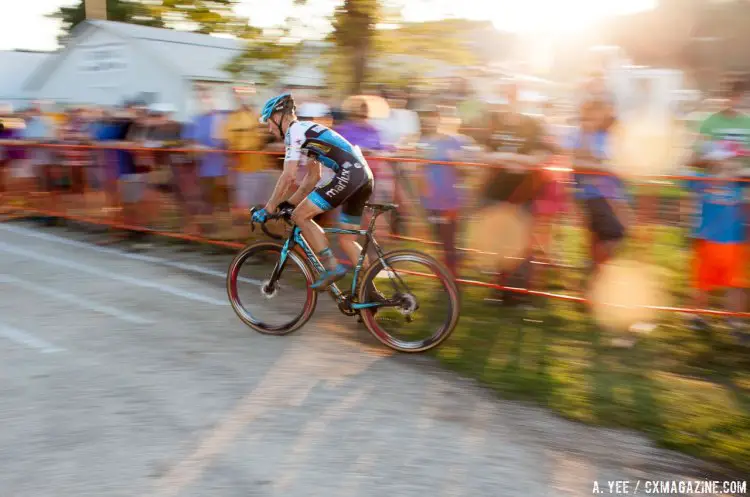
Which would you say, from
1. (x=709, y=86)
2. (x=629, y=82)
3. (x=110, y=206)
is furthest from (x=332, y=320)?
(x=709, y=86)

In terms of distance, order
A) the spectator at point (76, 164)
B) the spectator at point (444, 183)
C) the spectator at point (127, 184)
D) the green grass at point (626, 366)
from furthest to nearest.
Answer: the spectator at point (76, 164), the spectator at point (127, 184), the spectator at point (444, 183), the green grass at point (626, 366)

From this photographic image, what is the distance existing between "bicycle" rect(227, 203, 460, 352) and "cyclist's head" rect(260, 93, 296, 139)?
654 millimetres

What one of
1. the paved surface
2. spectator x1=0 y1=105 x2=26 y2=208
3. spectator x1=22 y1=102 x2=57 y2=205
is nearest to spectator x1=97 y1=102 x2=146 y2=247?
spectator x1=22 y1=102 x2=57 y2=205

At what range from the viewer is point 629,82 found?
1722cm

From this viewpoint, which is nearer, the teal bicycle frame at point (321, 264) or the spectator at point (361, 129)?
the teal bicycle frame at point (321, 264)

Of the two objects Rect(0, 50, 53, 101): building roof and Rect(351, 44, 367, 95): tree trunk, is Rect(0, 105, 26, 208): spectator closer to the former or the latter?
Rect(351, 44, 367, 95): tree trunk

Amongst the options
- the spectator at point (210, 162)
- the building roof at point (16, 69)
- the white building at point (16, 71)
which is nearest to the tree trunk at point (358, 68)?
the spectator at point (210, 162)

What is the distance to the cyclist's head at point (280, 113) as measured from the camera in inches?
204

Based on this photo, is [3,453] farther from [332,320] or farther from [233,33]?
[233,33]

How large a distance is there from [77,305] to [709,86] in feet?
107

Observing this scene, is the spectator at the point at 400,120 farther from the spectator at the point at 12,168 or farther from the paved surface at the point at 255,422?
the spectator at the point at 12,168

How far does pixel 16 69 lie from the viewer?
3084 cm

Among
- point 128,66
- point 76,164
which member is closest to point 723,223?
point 76,164

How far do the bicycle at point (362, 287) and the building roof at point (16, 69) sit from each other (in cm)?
2810
